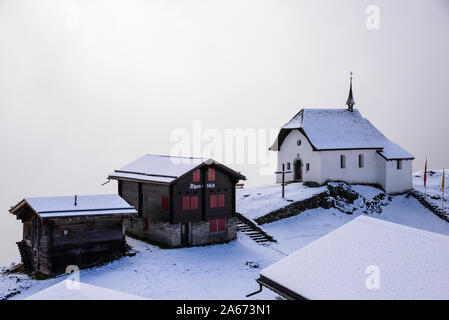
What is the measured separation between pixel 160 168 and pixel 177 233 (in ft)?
17.4

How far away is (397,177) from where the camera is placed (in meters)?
44.8

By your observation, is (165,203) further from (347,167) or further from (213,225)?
(347,167)

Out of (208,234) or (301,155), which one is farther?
(301,155)

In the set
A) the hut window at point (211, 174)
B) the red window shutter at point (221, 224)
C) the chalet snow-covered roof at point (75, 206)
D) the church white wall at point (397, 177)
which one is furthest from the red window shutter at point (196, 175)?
the church white wall at point (397, 177)

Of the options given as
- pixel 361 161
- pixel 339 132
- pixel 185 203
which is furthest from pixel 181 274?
pixel 339 132

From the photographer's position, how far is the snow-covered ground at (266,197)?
118 feet

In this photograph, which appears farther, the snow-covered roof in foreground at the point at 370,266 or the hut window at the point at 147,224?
the hut window at the point at 147,224

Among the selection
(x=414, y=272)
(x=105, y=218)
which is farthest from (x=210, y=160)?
(x=414, y=272)

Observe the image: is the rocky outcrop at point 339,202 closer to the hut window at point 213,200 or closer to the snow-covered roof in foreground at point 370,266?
the hut window at point 213,200
